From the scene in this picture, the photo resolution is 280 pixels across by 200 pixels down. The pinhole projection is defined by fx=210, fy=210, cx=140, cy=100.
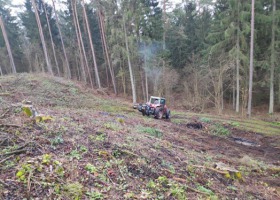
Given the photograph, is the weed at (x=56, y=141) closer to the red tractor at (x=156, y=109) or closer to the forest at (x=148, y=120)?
the forest at (x=148, y=120)

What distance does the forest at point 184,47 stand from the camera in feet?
63.1

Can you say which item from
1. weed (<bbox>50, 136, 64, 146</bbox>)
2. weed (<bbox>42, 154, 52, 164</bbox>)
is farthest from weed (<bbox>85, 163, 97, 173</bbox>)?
weed (<bbox>50, 136, 64, 146</bbox>)

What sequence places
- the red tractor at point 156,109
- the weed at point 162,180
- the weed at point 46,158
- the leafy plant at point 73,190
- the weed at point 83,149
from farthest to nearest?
the red tractor at point 156,109 < the weed at point 83,149 < the weed at point 162,180 < the weed at point 46,158 < the leafy plant at point 73,190

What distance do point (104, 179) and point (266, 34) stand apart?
21380mm

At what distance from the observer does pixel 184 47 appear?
1104 inches

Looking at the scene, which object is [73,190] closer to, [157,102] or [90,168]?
[90,168]

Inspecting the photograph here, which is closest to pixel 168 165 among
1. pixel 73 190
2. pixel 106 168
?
pixel 106 168

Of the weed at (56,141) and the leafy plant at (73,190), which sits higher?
the weed at (56,141)

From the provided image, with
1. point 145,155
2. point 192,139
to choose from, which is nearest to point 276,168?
point 192,139

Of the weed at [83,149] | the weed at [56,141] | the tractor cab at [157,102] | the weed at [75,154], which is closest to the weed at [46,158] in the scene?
the weed at [75,154]

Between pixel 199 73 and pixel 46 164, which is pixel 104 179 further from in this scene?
pixel 199 73

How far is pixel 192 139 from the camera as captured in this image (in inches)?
408

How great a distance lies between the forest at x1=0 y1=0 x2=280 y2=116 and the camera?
1923cm

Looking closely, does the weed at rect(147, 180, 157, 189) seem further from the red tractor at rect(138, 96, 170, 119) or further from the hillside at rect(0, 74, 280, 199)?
the red tractor at rect(138, 96, 170, 119)
